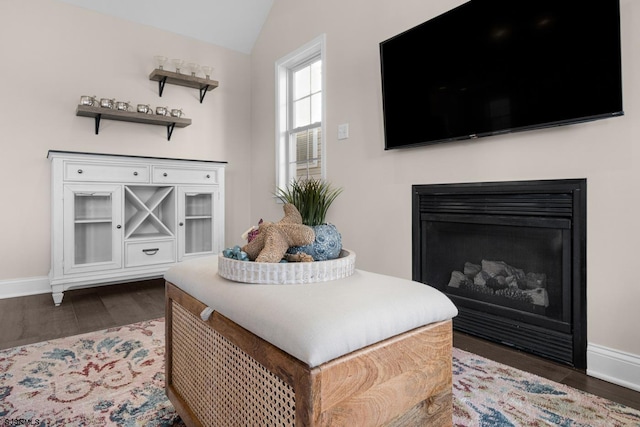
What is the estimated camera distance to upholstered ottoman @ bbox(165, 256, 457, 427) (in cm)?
67

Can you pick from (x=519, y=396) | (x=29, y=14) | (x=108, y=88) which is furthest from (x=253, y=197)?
(x=519, y=396)

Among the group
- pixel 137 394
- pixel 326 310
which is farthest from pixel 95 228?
pixel 326 310

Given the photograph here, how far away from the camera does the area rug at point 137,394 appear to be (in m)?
1.24

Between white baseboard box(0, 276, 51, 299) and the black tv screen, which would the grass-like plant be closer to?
the black tv screen

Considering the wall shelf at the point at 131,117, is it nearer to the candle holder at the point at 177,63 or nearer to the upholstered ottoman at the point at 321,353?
the candle holder at the point at 177,63

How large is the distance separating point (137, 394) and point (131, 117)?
256 cm

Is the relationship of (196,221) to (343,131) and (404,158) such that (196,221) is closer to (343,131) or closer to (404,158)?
(343,131)

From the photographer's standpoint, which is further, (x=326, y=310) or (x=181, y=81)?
(x=181, y=81)

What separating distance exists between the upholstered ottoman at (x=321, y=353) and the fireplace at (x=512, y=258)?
3.70ft

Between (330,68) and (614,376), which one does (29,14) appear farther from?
(614,376)

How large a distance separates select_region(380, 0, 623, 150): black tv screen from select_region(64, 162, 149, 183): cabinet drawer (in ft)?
6.57

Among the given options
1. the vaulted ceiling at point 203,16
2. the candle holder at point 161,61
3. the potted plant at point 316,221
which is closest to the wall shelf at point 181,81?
the candle holder at point 161,61

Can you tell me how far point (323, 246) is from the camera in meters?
1.04

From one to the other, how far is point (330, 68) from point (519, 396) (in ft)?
8.42
